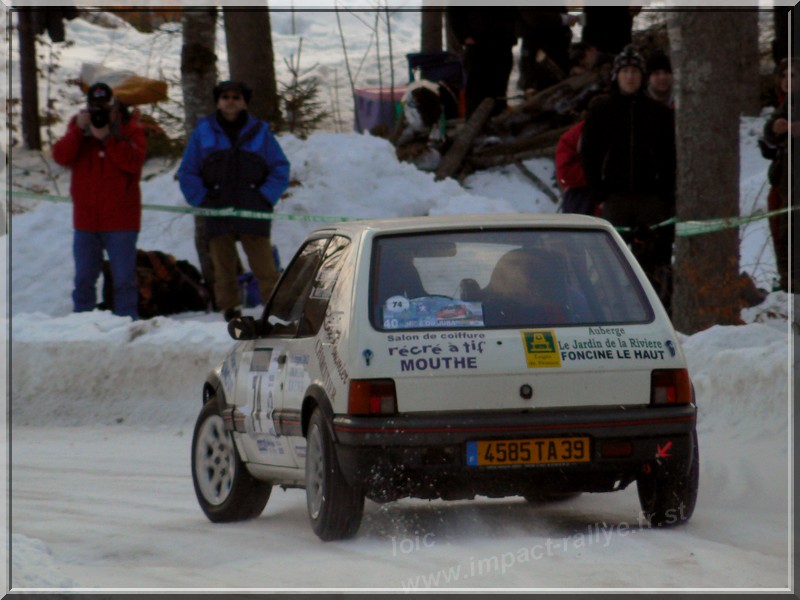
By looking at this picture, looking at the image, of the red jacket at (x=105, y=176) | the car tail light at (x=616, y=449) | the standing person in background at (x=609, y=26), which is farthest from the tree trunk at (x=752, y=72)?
the car tail light at (x=616, y=449)

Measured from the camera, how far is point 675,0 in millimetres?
12039

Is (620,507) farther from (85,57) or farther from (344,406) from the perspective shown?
(85,57)

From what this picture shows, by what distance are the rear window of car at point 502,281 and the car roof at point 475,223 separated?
3 centimetres

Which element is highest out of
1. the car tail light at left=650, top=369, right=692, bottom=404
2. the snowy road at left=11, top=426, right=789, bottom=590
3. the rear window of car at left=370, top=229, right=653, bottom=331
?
the rear window of car at left=370, top=229, right=653, bottom=331

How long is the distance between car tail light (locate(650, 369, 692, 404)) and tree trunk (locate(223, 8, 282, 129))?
1256 cm

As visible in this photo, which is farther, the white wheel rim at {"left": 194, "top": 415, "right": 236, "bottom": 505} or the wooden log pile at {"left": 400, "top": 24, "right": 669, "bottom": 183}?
the wooden log pile at {"left": 400, "top": 24, "right": 669, "bottom": 183}

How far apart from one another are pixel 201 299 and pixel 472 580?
10.3 meters

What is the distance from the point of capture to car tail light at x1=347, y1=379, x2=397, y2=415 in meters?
6.35

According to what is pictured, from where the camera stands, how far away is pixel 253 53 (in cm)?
1862

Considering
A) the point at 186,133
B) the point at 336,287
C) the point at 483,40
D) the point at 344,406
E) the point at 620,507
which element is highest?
the point at 483,40

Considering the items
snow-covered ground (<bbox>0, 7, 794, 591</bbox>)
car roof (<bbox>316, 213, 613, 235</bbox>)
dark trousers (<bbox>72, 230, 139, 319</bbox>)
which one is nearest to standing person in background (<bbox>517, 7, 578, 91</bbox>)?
snow-covered ground (<bbox>0, 7, 794, 591</bbox>)

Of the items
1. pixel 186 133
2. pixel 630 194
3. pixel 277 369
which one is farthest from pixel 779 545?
pixel 186 133

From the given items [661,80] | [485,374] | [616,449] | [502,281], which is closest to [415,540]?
[485,374]

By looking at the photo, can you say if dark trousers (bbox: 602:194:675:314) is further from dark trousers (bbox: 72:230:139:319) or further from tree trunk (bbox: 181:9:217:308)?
tree trunk (bbox: 181:9:217:308)
